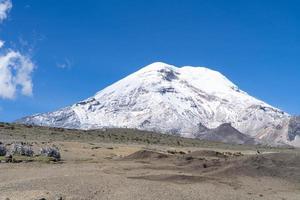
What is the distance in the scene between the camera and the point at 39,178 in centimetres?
3188

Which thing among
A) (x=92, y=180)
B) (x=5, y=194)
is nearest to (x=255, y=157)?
(x=92, y=180)

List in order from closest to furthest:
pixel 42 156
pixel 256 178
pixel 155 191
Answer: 1. pixel 155 191
2. pixel 256 178
3. pixel 42 156

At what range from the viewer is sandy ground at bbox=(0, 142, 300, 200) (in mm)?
28266

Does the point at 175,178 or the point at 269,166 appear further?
the point at 269,166

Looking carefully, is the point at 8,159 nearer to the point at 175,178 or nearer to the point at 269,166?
the point at 175,178

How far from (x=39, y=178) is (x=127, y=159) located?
843 inches

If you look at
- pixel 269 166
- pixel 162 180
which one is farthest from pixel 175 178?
pixel 269 166

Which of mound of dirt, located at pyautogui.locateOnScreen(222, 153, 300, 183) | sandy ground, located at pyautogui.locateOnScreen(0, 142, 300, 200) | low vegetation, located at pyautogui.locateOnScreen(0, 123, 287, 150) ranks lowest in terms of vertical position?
sandy ground, located at pyautogui.locateOnScreen(0, 142, 300, 200)

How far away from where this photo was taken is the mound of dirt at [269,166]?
40875 millimetres

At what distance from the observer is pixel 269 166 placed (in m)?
42.8

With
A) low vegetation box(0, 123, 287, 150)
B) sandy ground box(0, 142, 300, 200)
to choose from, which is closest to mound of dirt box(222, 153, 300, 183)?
sandy ground box(0, 142, 300, 200)

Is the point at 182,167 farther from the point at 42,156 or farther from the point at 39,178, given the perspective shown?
the point at 39,178

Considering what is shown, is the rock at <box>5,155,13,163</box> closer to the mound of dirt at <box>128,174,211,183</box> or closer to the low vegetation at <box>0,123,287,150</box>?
the mound of dirt at <box>128,174,211,183</box>

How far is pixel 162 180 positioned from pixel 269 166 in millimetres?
10912
